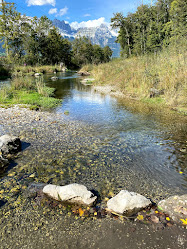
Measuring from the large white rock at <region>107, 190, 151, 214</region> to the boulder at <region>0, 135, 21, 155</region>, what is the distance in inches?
143

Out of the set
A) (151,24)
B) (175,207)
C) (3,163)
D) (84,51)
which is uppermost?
(84,51)

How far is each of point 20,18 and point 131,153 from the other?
192 feet

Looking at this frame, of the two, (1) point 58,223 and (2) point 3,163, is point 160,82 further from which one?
(1) point 58,223

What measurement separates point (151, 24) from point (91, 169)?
115 feet

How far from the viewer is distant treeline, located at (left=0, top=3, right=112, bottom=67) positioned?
157 ft

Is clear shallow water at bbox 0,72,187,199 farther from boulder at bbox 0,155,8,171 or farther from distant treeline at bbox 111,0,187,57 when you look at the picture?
distant treeline at bbox 111,0,187,57

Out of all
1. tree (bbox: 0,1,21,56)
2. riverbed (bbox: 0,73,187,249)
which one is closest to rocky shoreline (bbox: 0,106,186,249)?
riverbed (bbox: 0,73,187,249)

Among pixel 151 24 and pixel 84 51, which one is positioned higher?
pixel 84 51

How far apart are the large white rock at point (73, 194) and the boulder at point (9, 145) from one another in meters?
2.47

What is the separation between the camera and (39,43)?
62.4 m

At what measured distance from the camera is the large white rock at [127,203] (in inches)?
126

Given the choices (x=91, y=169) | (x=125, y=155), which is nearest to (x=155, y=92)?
(x=125, y=155)

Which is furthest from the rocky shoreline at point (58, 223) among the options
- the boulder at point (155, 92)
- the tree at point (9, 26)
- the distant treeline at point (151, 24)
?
the tree at point (9, 26)

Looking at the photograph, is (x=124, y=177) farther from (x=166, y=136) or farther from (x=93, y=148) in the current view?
(x=166, y=136)
